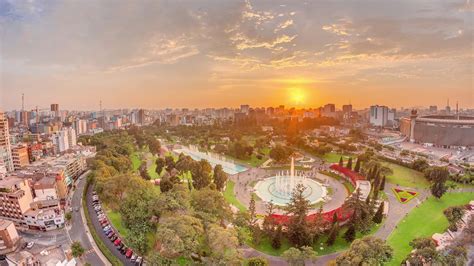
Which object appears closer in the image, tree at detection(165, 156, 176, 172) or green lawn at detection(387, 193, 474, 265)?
green lawn at detection(387, 193, 474, 265)

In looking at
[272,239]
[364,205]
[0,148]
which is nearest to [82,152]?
[0,148]

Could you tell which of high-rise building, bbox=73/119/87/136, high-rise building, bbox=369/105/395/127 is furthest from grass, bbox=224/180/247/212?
high-rise building, bbox=369/105/395/127

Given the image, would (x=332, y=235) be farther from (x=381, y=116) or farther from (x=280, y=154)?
(x=381, y=116)

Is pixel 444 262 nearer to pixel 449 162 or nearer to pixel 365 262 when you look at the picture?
pixel 365 262

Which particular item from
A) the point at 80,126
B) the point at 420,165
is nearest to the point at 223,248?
the point at 420,165

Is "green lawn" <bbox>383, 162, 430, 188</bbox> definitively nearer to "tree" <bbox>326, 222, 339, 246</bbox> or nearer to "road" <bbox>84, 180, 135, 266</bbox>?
"tree" <bbox>326, 222, 339, 246</bbox>

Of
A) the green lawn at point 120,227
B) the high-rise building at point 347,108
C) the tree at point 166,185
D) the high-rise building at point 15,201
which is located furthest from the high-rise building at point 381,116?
the high-rise building at point 15,201
